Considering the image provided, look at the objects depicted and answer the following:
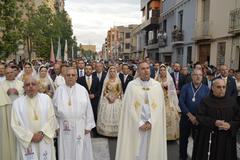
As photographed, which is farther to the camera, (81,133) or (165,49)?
(165,49)

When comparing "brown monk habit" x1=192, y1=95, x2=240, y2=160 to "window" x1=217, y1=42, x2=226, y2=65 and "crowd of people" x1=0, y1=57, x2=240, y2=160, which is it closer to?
"crowd of people" x1=0, y1=57, x2=240, y2=160

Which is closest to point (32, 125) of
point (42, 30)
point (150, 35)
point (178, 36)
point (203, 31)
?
point (203, 31)

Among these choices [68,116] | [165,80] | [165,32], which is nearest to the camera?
[68,116]

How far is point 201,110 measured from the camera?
5633 millimetres

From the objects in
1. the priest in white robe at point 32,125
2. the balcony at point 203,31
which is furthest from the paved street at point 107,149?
the balcony at point 203,31

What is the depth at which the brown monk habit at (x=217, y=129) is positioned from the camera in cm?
543

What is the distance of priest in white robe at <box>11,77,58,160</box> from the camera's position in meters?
5.22

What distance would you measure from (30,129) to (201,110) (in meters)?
2.65

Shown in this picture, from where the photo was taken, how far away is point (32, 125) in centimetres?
530

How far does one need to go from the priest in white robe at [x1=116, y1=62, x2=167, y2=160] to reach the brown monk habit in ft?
2.41

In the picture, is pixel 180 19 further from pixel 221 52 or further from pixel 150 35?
pixel 150 35

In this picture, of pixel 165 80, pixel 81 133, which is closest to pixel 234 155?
pixel 81 133

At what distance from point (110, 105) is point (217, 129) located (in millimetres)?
4149

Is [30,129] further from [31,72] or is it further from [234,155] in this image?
[31,72]
